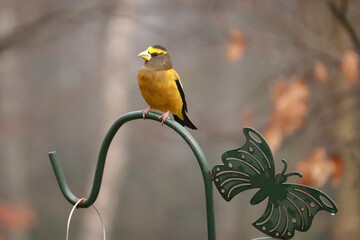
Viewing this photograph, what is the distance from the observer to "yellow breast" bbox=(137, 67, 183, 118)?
2457 millimetres

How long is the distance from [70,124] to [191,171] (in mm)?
3401

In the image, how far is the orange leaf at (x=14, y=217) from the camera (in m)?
9.04

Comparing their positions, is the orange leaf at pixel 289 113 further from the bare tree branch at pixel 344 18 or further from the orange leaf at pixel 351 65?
the bare tree branch at pixel 344 18

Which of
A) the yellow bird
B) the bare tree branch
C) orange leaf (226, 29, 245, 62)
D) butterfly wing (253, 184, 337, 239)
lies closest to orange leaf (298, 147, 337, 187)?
the bare tree branch

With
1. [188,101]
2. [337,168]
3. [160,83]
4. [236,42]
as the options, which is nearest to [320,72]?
[337,168]

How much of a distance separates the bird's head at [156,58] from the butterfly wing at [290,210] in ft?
2.85

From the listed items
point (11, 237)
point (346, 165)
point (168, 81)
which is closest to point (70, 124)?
point (11, 237)

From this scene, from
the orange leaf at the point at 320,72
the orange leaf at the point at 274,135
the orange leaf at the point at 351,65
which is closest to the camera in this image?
the orange leaf at the point at 351,65

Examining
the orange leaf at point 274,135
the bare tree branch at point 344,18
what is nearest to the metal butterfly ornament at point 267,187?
the bare tree branch at point 344,18

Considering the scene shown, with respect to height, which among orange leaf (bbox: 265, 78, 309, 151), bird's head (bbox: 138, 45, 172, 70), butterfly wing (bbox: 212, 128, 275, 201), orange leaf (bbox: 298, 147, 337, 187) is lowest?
butterfly wing (bbox: 212, 128, 275, 201)

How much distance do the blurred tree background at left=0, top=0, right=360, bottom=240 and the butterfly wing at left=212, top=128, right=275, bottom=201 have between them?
6.56ft

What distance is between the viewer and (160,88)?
2.46 metres

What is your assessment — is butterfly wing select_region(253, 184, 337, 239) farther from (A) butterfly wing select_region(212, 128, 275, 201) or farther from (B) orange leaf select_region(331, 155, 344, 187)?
(B) orange leaf select_region(331, 155, 344, 187)

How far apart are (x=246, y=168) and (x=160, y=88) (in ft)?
2.52
